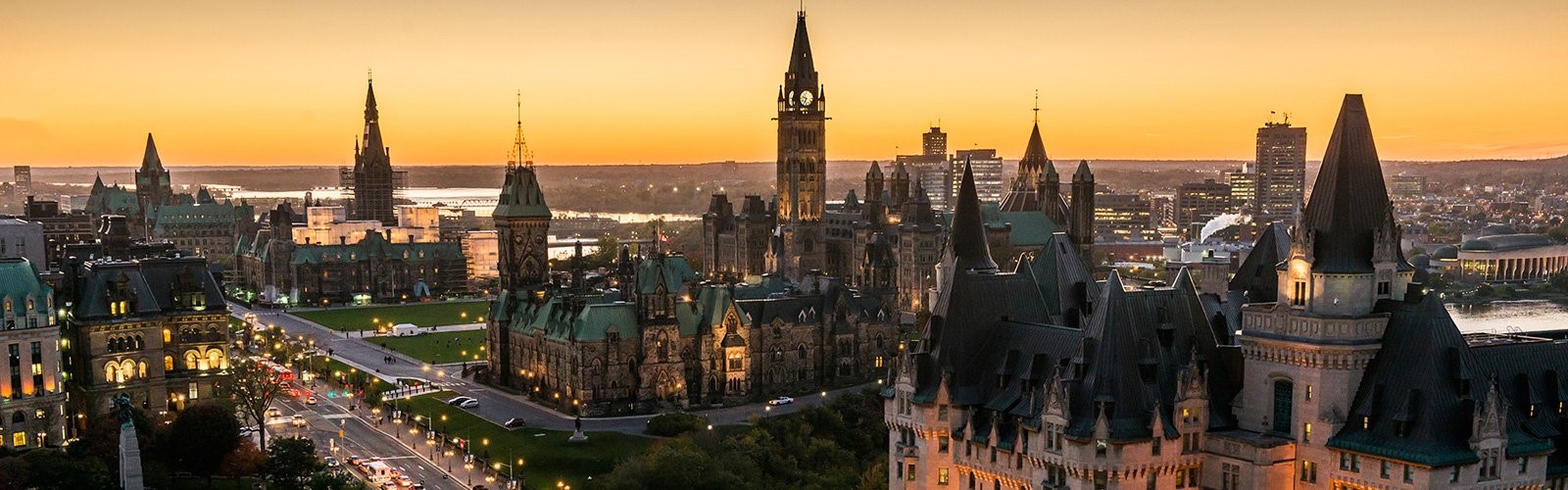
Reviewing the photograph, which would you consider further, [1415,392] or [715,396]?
[715,396]

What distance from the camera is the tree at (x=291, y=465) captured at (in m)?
86.5

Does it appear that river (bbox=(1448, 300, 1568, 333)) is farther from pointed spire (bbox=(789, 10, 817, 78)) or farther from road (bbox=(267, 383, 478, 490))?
road (bbox=(267, 383, 478, 490))

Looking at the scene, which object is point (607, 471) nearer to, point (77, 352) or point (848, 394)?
point (848, 394)

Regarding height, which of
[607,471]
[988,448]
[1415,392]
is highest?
[1415,392]

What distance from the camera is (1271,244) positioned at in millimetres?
101062

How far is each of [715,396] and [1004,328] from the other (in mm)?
46675

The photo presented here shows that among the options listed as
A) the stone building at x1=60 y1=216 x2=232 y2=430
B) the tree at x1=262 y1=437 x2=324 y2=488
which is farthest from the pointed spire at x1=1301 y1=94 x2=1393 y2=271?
the stone building at x1=60 y1=216 x2=232 y2=430

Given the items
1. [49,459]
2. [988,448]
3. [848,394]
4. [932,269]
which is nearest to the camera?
[988,448]

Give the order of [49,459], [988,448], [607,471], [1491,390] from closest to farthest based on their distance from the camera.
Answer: [1491,390] → [988,448] → [49,459] → [607,471]

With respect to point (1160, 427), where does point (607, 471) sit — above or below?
below

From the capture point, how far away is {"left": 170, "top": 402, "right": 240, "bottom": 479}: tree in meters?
88.6

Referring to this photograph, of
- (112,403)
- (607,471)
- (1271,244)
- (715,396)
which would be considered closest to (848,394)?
(715,396)

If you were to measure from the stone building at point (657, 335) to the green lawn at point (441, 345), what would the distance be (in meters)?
19.0

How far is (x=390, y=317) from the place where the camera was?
18725cm
